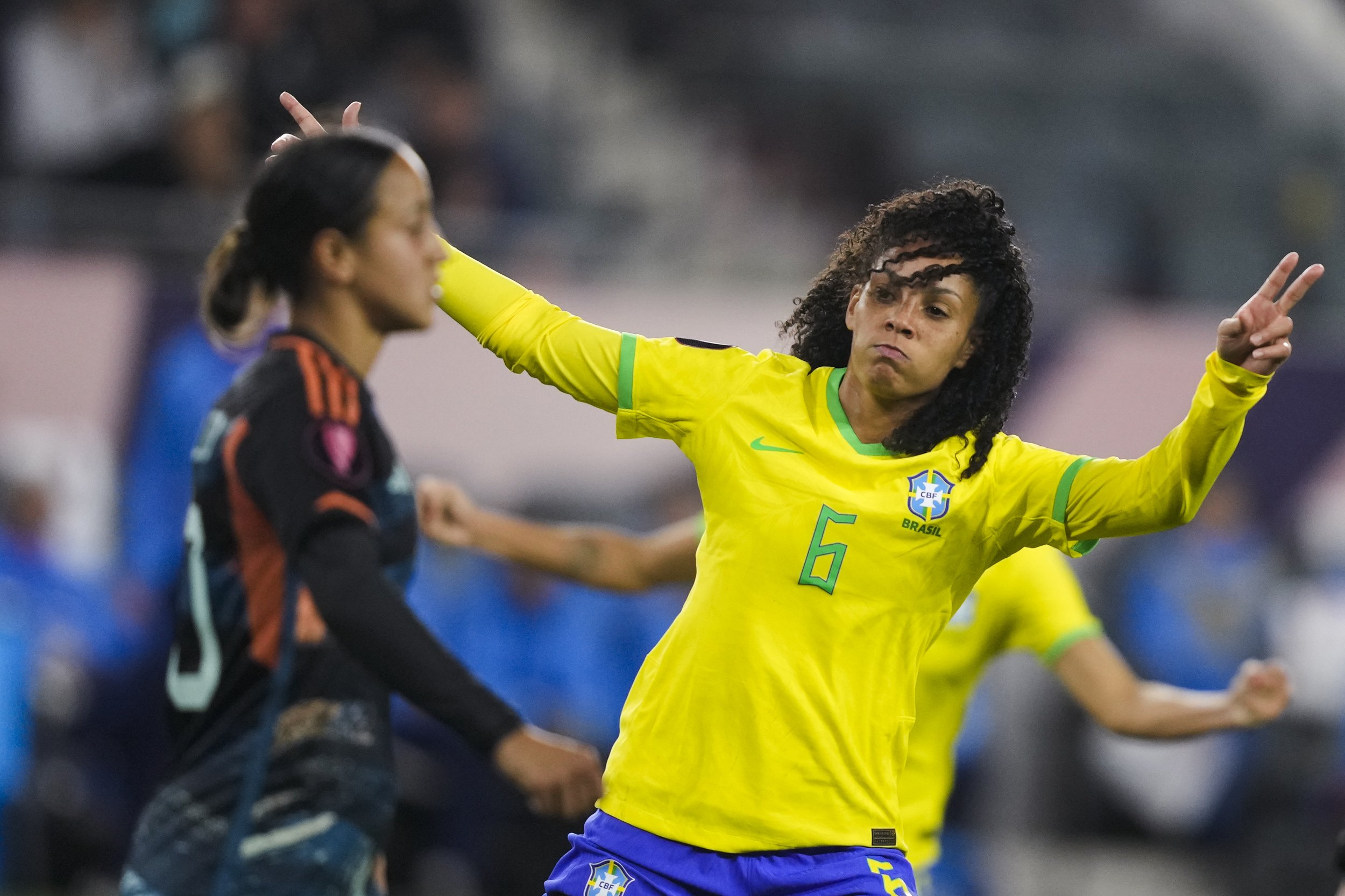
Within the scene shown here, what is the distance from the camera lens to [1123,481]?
3.60 meters

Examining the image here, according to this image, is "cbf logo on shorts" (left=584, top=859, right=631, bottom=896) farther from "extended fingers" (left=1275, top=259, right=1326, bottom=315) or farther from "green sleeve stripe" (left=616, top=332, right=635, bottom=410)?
"extended fingers" (left=1275, top=259, right=1326, bottom=315)

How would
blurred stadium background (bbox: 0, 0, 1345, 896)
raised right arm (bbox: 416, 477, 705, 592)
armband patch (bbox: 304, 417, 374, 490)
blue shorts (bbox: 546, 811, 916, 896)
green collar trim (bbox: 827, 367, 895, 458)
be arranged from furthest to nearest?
blurred stadium background (bbox: 0, 0, 1345, 896) < raised right arm (bbox: 416, 477, 705, 592) < green collar trim (bbox: 827, 367, 895, 458) < blue shorts (bbox: 546, 811, 916, 896) < armband patch (bbox: 304, 417, 374, 490)

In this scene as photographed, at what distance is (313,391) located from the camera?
339 centimetres

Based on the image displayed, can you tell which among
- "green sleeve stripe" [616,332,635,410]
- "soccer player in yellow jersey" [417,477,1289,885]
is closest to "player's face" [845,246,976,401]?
"green sleeve stripe" [616,332,635,410]

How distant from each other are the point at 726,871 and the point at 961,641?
179cm

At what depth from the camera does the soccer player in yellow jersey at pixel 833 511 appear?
3.57 metres

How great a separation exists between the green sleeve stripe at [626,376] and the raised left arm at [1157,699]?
209 centimetres

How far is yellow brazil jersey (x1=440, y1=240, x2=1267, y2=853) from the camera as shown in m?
3.58

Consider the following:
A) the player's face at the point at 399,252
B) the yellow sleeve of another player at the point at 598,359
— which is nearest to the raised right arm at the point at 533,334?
the yellow sleeve of another player at the point at 598,359

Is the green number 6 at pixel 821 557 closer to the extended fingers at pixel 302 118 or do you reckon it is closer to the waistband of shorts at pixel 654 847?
the waistband of shorts at pixel 654 847

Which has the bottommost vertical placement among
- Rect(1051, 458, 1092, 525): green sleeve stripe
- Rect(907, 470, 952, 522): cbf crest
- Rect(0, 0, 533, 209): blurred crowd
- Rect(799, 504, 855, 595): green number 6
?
Rect(799, 504, 855, 595): green number 6

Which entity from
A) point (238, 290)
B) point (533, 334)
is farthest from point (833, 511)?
point (238, 290)

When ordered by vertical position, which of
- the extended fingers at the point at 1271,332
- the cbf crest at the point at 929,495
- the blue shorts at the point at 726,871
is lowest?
the blue shorts at the point at 726,871

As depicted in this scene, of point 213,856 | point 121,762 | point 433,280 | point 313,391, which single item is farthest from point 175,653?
Answer: point 121,762
